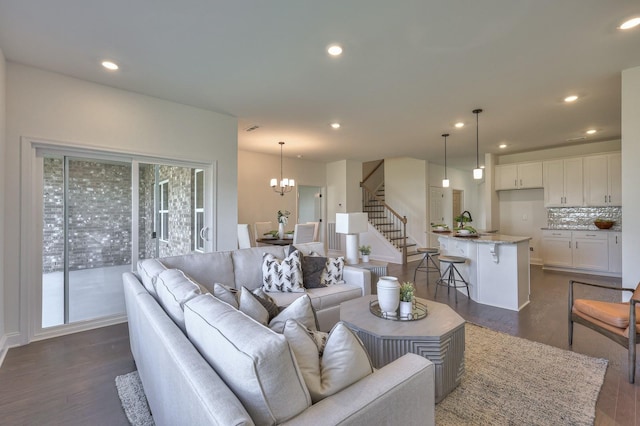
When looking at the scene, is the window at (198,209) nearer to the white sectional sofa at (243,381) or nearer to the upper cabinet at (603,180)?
the white sectional sofa at (243,381)

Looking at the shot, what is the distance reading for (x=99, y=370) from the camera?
248cm

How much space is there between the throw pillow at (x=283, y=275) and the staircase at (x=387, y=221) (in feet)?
15.4

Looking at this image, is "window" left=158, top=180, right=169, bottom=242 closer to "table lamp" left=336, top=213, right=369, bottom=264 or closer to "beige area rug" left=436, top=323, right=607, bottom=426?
"table lamp" left=336, top=213, right=369, bottom=264

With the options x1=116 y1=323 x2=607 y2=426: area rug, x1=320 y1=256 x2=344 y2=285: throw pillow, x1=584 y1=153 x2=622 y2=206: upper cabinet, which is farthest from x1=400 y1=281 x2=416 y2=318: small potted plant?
x1=584 y1=153 x2=622 y2=206: upper cabinet

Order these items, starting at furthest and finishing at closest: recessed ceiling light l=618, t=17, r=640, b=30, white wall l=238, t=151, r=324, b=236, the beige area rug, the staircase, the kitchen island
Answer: the staircase < white wall l=238, t=151, r=324, b=236 < the kitchen island < recessed ceiling light l=618, t=17, r=640, b=30 < the beige area rug

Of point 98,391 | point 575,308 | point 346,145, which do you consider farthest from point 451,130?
point 98,391

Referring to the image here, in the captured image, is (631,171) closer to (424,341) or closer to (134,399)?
(424,341)

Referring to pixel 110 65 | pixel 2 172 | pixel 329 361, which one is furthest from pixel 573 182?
pixel 2 172

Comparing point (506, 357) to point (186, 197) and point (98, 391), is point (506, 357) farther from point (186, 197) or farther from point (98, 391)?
point (186, 197)

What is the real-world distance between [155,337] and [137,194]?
9.80ft

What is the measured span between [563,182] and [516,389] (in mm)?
5939

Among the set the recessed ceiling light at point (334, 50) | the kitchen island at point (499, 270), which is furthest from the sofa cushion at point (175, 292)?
the kitchen island at point (499, 270)

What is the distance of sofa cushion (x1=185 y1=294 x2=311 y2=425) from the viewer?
2.90ft

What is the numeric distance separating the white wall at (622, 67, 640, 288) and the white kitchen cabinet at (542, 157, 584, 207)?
3644mm
